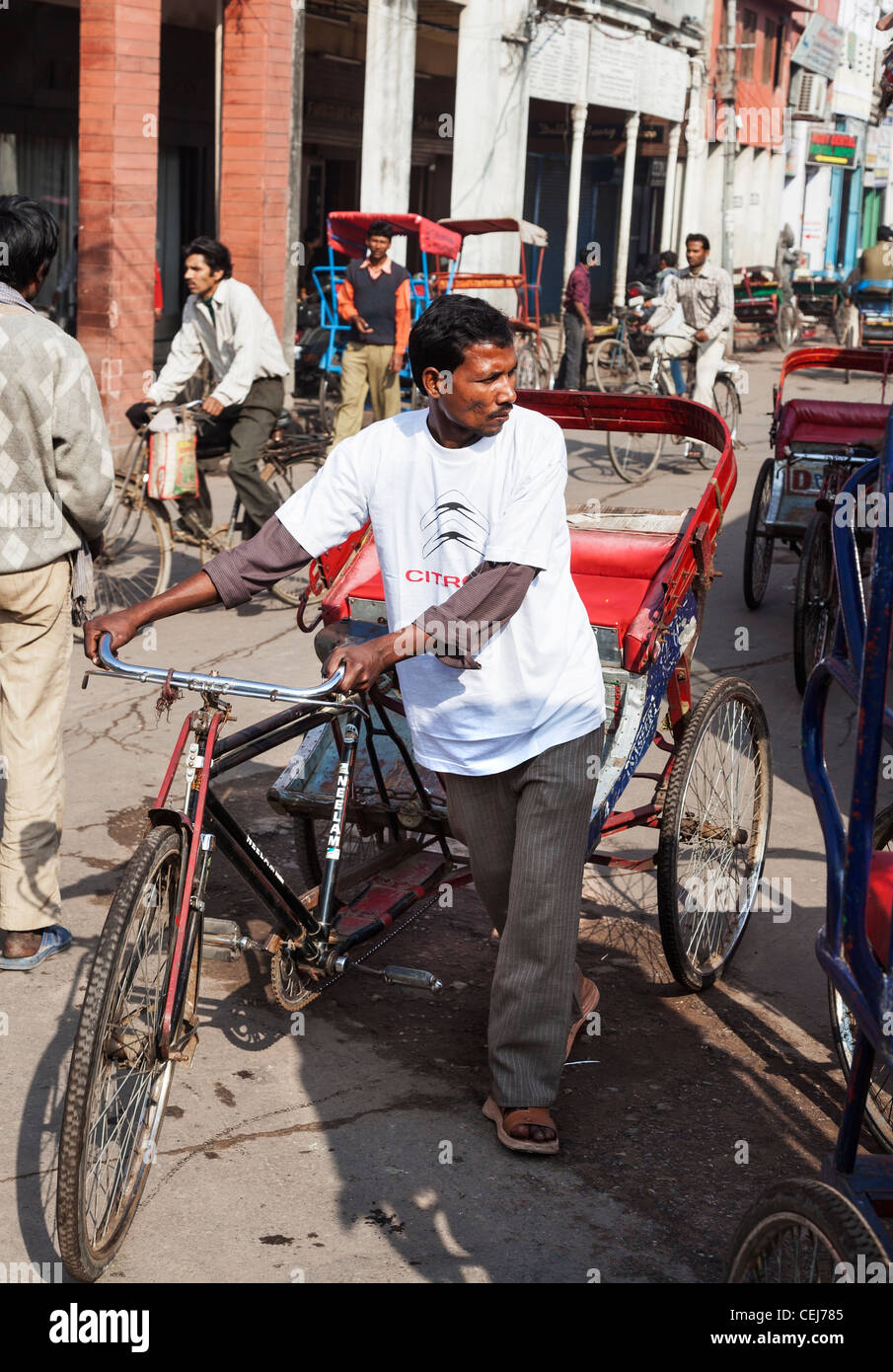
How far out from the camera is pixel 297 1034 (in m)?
4.16

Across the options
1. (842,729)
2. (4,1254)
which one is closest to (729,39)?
(842,729)

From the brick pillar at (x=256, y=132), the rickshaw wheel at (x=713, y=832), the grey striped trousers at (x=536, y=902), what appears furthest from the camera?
the brick pillar at (x=256, y=132)

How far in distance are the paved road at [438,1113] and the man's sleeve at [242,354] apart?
11.3 feet

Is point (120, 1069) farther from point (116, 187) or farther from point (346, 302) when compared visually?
point (116, 187)

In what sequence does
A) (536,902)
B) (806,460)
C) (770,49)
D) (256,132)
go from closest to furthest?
1. (536,902)
2. (806,460)
3. (256,132)
4. (770,49)

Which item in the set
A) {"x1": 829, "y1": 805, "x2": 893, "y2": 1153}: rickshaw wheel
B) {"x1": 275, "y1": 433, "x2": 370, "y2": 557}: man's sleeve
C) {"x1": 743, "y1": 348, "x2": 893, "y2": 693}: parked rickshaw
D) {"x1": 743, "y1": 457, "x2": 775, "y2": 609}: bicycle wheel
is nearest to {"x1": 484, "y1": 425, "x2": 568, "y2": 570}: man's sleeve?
{"x1": 275, "y1": 433, "x2": 370, "y2": 557}: man's sleeve

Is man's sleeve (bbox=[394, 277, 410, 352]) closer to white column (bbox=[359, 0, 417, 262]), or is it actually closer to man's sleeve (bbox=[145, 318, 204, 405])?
man's sleeve (bbox=[145, 318, 204, 405])

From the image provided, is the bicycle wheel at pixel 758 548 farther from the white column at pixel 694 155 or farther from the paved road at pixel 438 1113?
the white column at pixel 694 155

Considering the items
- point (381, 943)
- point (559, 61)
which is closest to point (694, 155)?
point (559, 61)

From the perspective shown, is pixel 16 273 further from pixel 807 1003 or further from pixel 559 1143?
pixel 807 1003

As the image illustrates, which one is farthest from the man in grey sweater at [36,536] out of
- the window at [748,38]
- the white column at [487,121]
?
the window at [748,38]

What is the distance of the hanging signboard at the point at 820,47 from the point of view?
40.0 m

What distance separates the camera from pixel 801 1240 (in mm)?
2424

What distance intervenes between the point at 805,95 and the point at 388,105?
26.8 m
